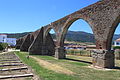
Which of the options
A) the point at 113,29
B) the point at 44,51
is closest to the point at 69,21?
the point at 113,29

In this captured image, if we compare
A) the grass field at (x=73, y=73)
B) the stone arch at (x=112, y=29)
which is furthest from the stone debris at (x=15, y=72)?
the stone arch at (x=112, y=29)

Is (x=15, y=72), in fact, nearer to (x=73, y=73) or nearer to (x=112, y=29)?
(x=73, y=73)

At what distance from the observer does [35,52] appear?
25.0 m

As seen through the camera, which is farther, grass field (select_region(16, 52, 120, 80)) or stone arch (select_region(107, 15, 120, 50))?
stone arch (select_region(107, 15, 120, 50))

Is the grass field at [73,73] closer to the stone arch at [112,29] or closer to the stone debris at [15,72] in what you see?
the stone debris at [15,72]

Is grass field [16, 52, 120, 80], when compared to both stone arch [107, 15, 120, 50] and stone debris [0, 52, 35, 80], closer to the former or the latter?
stone debris [0, 52, 35, 80]

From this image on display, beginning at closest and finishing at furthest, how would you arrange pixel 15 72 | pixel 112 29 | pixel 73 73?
1. pixel 73 73
2. pixel 15 72
3. pixel 112 29

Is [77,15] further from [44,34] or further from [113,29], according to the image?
[44,34]

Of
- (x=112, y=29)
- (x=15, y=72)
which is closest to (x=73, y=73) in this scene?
(x=15, y=72)

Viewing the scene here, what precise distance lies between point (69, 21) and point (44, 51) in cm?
1101

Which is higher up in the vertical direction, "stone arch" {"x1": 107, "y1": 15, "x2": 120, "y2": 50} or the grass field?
"stone arch" {"x1": 107, "y1": 15, "x2": 120, "y2": 50}

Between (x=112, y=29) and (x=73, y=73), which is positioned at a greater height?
(x=112, y=29)

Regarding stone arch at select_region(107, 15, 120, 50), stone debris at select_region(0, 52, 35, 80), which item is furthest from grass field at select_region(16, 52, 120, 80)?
stone arch at select_region(107, 15, 120, 50)

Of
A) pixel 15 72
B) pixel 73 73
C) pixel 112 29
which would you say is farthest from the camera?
pixel 112 29
